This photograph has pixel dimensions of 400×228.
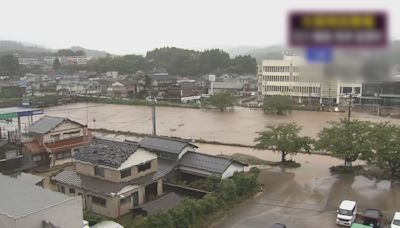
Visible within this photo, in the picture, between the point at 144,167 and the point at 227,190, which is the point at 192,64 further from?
the point at 227,190

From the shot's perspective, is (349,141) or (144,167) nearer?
(144,167)

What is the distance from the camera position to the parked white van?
6164 millimetres

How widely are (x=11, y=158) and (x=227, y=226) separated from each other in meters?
4.64

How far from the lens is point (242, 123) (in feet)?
54.3

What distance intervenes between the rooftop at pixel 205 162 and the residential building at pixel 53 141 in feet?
11.1

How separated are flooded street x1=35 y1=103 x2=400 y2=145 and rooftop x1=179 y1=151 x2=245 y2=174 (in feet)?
15.4

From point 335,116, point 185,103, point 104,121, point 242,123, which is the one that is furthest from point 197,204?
point 185,103

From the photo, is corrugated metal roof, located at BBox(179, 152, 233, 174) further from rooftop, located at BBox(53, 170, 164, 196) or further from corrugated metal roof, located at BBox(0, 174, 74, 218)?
corrugated metal roof, located at BBox(0, 174, 74, 218)

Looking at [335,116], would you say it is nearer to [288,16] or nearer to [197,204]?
[197,204]

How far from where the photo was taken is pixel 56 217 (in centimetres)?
497

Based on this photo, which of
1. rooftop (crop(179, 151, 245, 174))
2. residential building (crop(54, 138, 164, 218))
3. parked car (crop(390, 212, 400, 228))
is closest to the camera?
parked car (crop(390, 212, 400, 228))

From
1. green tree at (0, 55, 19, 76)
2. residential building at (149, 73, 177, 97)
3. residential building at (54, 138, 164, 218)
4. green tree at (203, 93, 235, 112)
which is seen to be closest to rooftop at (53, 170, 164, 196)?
residential building at (54, 138, 164, 218)

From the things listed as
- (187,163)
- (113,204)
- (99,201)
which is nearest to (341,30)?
(113,204)

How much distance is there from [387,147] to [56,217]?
651 centimetres
